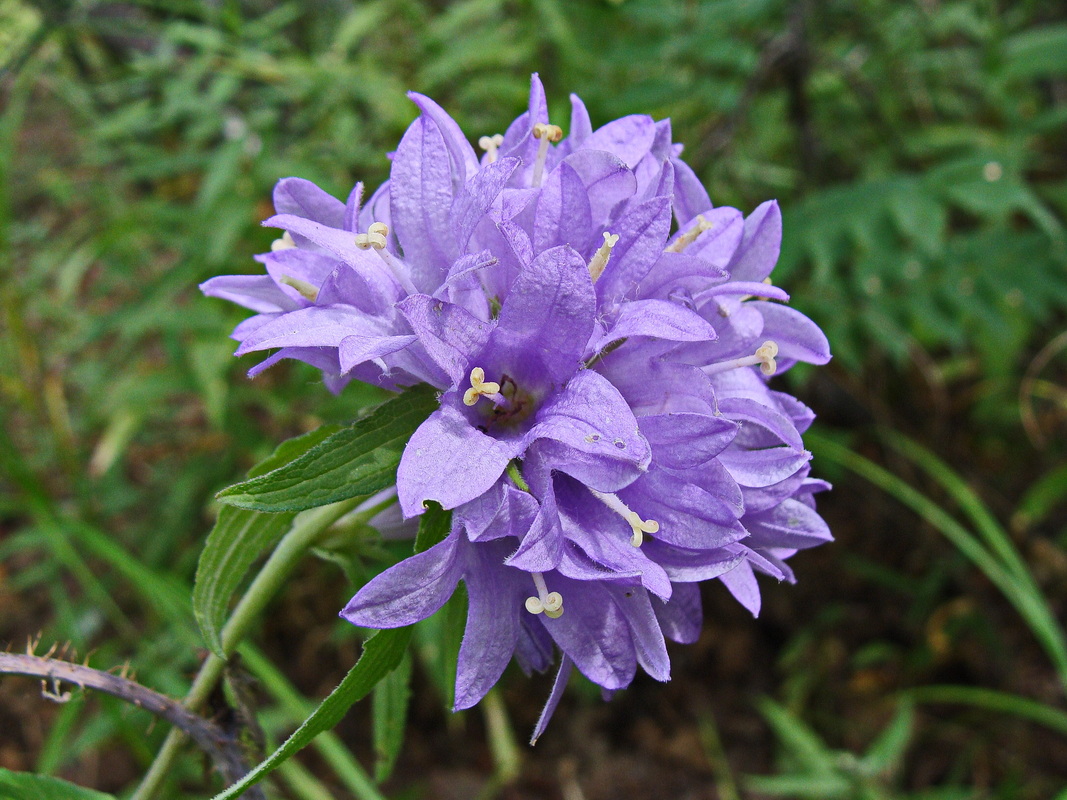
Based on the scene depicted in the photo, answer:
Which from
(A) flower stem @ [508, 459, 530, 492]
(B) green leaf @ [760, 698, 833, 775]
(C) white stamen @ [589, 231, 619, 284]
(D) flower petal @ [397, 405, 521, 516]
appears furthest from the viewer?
(B) green leaf @ [760, 698, 833, 775]

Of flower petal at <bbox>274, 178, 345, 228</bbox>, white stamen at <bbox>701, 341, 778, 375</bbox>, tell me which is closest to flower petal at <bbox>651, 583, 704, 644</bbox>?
white stamen at <bbox>701, 341, 778, 375</bbox>

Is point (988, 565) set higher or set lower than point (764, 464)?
lower

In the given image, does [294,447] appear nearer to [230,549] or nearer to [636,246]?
[230,549]

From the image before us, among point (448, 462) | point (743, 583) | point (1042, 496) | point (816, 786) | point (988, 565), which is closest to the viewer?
point (448, 462)

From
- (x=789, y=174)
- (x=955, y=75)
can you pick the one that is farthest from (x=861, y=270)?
(x=955, y=75)

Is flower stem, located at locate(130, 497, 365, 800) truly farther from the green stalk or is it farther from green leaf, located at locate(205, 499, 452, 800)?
the green stalk

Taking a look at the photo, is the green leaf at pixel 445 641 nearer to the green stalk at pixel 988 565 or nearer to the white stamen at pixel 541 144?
the white stamen at pixel 541 144

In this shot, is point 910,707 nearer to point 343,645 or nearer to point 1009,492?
point 1009,492

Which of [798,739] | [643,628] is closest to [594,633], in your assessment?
[643,628]

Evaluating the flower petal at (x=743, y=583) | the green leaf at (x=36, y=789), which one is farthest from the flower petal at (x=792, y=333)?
the green leaf at (x=36, y=789)
